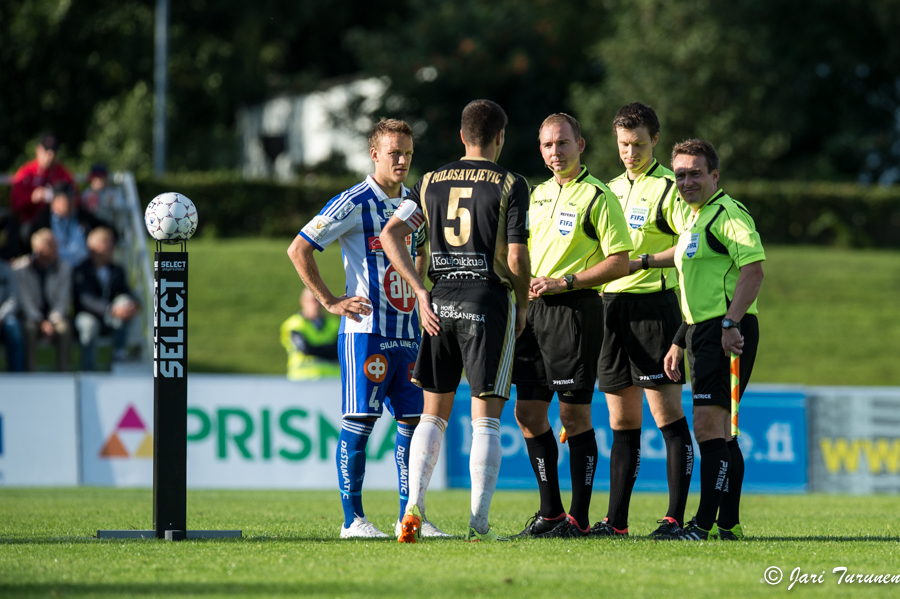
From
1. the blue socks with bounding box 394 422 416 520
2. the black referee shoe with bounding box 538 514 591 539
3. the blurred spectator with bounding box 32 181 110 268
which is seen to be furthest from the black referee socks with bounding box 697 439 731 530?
the blurred spectator with bounding box 32 181 110 268

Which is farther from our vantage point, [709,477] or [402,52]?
[402,52]

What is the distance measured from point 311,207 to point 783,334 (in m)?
13.6

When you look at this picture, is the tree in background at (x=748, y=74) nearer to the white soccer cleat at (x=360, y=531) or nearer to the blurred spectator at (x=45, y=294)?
the blurred spectator at (x=45, y=294)

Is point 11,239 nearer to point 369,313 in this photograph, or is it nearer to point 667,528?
point 369,313

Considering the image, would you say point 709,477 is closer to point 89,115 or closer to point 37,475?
point 37,475

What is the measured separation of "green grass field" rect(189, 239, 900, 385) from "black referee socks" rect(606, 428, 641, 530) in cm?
1454

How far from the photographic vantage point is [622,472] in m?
6.60

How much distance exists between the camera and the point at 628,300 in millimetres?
6641

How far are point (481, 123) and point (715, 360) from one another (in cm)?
198

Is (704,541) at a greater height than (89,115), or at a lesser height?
lesser

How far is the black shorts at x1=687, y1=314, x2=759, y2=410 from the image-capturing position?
625cm

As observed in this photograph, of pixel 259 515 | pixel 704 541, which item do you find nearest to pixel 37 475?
pixel 259 515

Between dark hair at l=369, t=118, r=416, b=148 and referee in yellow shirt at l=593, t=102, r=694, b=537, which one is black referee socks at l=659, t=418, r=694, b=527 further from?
dark hair at l=369, t=118, r=416, b=148

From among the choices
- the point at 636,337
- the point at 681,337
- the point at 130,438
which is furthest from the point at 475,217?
the point at 130,438
